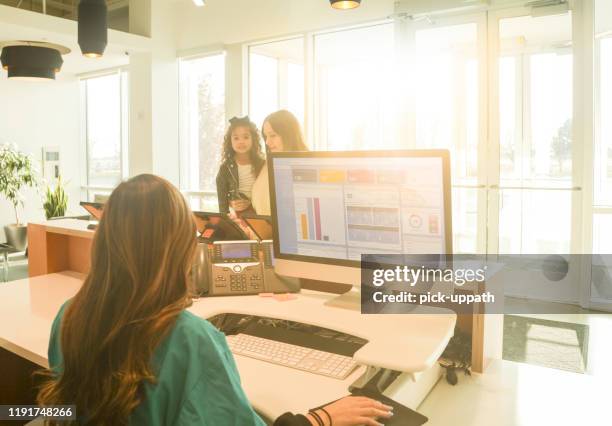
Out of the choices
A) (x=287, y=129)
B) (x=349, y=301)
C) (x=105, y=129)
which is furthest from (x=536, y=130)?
(x=105, y=129)

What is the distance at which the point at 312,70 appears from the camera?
5.54 m

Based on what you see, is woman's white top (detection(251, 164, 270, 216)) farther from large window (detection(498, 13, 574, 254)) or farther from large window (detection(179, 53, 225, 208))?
large window (detection(179, 53, 225, 208))

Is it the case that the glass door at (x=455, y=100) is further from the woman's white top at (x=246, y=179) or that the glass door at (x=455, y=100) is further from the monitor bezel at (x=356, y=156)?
the monitor bezel at (x=356, y=156)

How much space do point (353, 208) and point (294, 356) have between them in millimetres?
452

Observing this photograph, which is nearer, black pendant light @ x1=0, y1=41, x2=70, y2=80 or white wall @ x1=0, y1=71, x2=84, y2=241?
black pendant light @ x1=0, y1=41, x2=70, y2=80

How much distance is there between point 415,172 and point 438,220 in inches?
5.6

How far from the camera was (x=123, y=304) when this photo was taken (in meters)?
0.93

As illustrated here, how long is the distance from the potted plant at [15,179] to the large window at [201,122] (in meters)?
2.13

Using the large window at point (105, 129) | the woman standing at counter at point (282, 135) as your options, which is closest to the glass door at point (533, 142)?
the woman standing at counter at point (282, 135)

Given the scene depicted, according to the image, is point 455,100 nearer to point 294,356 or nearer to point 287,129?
point 287,129

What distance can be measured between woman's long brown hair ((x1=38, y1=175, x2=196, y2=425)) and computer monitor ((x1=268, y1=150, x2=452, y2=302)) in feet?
2.14

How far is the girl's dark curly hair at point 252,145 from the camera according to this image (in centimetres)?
362

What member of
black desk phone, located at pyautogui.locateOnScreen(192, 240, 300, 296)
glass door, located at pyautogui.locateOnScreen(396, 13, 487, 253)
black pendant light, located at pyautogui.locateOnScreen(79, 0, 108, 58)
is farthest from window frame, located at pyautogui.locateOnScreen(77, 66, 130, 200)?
black desk phone, located at pyautogui.locateOnScreen(192, 240, 300, 296)

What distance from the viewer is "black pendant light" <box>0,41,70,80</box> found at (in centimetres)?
539
